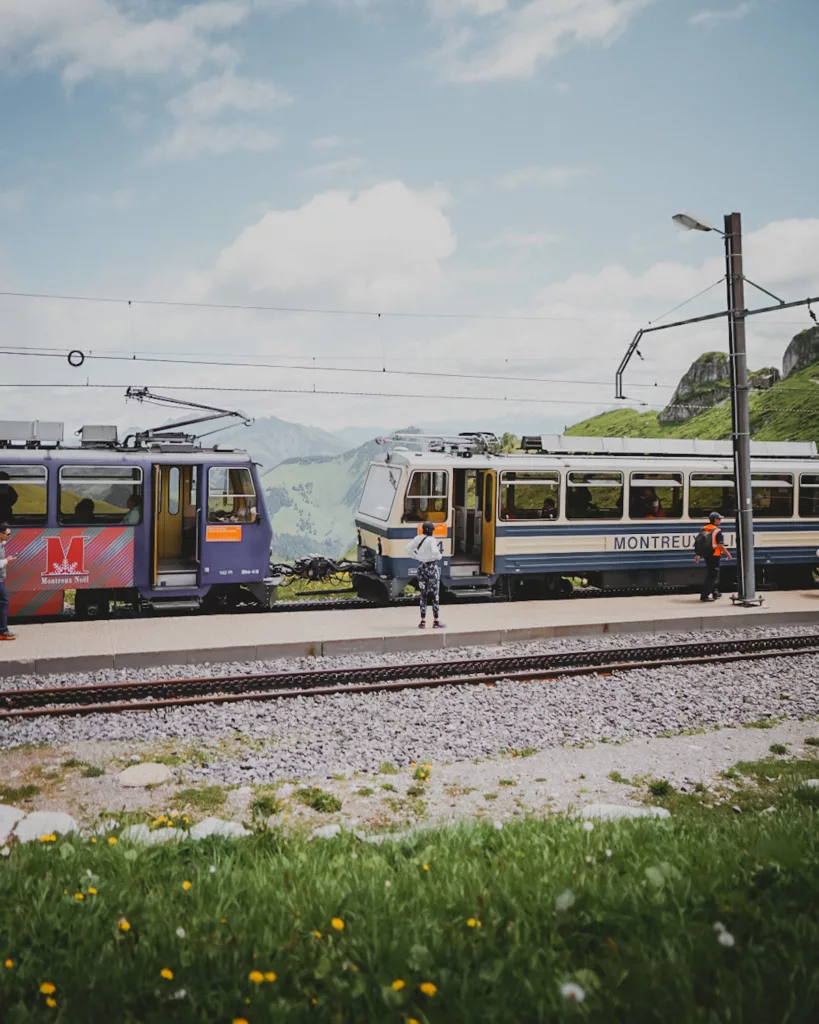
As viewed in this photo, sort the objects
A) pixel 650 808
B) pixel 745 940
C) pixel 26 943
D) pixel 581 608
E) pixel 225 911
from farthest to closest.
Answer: pixel 581 608, pixel 650 808, pixel 225 911, pixel 26 943, pixel 745 940

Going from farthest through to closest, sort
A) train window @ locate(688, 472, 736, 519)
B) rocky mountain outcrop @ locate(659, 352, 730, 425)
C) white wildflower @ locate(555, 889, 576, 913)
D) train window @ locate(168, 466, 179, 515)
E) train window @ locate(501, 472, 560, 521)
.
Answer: rocky mountain outcrop @ locate(659, 352, 730, 425) → train window @ locate(688, 472, 736, 519) → train window @ locate(501, 472, 560, 521) → train window @ locate(168, 466, 179, 515) → white wildflower @ locate(555, 889, 576, 913)

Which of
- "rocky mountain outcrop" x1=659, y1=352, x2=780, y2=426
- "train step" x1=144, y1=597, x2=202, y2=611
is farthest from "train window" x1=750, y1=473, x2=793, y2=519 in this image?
"rocky mountain outcrop" x1=659, y1=352, x2=780, y2=426

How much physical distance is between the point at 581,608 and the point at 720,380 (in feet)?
244

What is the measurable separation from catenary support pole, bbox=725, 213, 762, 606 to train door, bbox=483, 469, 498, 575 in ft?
15.8

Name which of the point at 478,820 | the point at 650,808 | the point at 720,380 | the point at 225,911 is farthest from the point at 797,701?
the point at 720,380

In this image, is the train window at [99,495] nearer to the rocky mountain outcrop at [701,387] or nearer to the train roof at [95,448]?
the train roof at [95,448]

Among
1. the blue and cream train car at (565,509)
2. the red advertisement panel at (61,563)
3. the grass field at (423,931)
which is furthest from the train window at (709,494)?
the grass field at (423,931)

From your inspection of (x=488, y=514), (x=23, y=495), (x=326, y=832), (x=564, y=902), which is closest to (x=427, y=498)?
(x=488, y=514)

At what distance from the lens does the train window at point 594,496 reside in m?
18.1

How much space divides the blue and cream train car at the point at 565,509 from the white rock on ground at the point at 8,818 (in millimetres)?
10620

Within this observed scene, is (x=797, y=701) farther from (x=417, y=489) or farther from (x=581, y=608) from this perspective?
→ (x=417, y=489)

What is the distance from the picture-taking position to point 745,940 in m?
3.69

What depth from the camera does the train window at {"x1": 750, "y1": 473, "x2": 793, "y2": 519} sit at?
20.3 meters

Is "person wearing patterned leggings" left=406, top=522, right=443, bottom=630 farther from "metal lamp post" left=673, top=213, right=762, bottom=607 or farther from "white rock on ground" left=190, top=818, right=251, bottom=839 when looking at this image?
"white rock on ground" left=190, top=818, right=251, bottom=839
